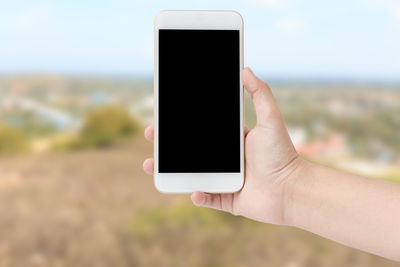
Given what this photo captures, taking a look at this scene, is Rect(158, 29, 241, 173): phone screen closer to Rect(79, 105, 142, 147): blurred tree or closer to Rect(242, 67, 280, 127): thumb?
Rect(242, 67, 280, 127): thumb

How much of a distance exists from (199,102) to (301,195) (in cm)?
20

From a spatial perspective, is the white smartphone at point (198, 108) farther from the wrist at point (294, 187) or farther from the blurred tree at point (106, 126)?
the blurred tree at point (106, 126)

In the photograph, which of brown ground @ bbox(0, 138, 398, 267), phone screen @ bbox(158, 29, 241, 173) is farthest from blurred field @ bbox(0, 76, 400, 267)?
phone screen @ bbox(158, 29, 241, 173)

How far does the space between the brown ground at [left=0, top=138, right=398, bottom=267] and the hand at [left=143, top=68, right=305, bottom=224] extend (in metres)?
0.71

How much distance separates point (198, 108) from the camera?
0.65m

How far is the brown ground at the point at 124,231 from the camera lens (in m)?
1.28

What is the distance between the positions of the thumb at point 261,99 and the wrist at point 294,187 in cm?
8

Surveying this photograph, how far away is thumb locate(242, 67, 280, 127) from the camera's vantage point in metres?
0.62

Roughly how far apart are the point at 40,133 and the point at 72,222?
33 cm

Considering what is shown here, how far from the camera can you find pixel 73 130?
58.2 inches

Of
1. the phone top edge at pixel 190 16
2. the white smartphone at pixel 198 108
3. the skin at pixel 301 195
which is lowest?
the skin at pixel 301 195

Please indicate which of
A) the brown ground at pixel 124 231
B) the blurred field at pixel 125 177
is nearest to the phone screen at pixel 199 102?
the blurred field at pixel 125 177

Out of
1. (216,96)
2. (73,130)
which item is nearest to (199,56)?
(216,96)

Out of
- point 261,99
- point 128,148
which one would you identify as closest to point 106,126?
point 128,148
